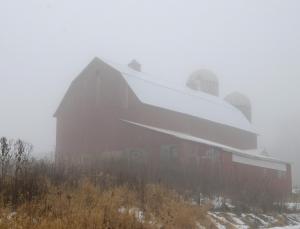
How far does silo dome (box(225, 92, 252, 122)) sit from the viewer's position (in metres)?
53.2

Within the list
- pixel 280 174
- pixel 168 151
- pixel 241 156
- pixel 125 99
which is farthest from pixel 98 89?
pixel 280 174

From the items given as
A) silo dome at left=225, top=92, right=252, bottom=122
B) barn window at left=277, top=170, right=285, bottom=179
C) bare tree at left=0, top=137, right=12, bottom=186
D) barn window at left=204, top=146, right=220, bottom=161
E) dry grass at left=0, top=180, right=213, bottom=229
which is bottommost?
dry grass at left=0, top=180, right=213, bottom=229

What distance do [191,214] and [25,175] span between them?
5330 millimetres

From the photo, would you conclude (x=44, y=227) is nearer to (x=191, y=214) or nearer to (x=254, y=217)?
(x=191, y=214)

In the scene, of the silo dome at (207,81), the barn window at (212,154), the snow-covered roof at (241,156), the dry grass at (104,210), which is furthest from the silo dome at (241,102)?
the dry grass at (104,210)

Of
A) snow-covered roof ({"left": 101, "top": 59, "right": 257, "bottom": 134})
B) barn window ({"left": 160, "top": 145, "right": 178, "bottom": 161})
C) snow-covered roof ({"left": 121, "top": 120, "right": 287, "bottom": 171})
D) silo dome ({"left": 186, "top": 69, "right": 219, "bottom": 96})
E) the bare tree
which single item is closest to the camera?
the bare tree

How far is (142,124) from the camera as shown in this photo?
113 ft

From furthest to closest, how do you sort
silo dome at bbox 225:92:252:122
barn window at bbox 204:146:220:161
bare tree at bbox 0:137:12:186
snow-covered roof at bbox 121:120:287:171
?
A: silo dome at bbox 225:92:252:122 → snow-covered roof at bbox 121:120:287:171 → barn window at bbox 204:146:220:161 → bare tree at bbox 0:137:12:186

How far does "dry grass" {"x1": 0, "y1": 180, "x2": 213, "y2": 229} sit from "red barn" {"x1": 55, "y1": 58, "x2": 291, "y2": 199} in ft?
42.7

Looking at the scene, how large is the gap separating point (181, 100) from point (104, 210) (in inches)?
1081

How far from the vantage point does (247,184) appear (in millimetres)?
26141

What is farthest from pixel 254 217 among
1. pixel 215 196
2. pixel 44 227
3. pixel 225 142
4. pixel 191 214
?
pixel 225 142

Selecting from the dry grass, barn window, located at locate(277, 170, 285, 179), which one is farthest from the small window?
the dry grass

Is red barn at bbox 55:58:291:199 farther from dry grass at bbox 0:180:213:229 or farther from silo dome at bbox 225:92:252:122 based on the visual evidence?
dry grass at bbox 0:180:213:229
